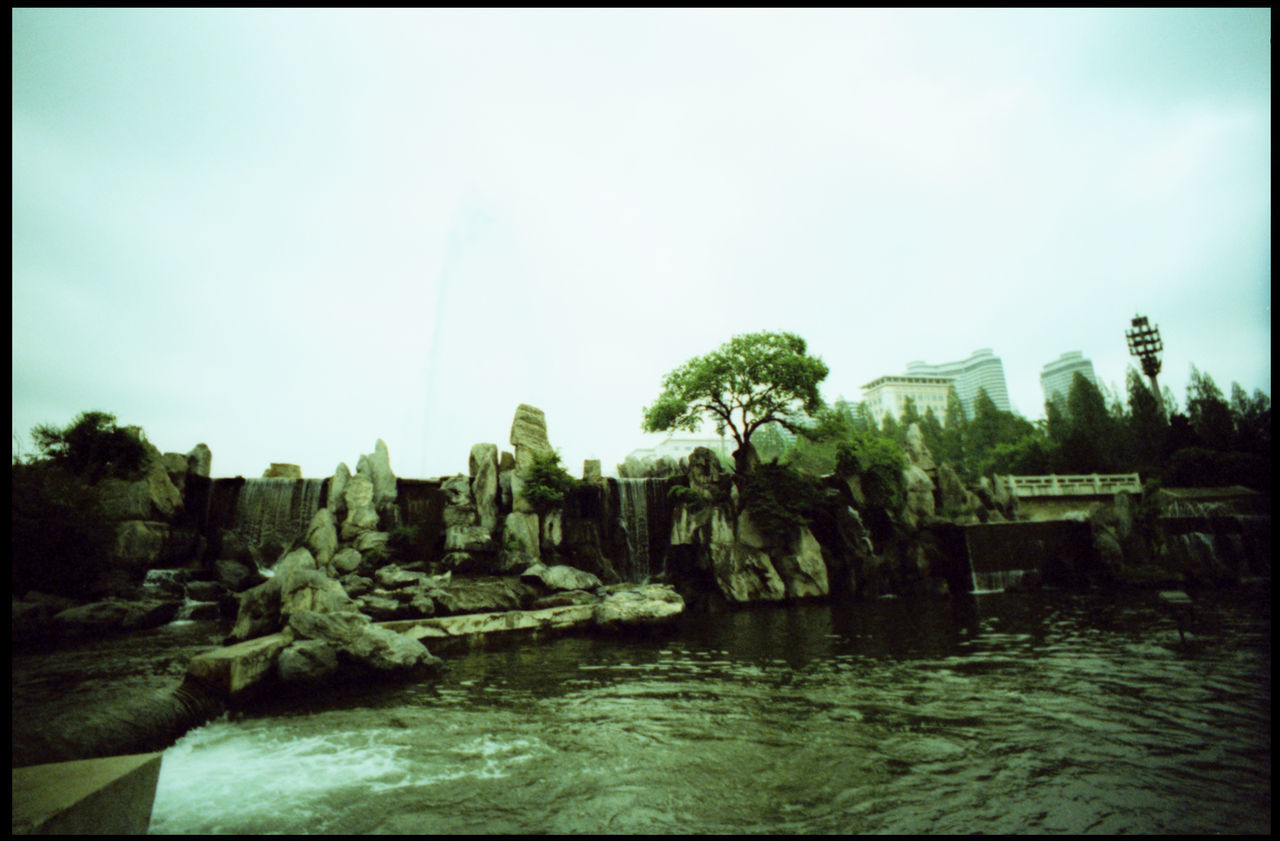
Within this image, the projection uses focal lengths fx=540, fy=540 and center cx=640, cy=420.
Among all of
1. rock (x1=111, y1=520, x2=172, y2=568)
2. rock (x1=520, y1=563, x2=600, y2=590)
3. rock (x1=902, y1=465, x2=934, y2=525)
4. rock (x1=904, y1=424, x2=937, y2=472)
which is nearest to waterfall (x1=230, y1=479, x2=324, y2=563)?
rock (x1=111, y1=520, x2=172, y2=568)

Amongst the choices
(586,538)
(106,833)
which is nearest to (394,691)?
(106,833)

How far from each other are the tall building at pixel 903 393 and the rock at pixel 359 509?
17176 cm

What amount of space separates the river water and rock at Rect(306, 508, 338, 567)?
1523 centimetres

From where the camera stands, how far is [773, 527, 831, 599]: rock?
2947 centimetres

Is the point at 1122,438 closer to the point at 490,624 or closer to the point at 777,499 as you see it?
the point at 777,499

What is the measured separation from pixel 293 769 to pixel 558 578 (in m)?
15.6

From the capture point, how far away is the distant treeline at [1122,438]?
1574 inches

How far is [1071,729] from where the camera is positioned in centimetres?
777

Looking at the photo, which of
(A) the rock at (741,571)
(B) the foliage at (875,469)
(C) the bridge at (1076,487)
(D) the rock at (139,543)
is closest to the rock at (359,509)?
(D) the rock at (139,543)

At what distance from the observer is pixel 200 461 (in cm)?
2906

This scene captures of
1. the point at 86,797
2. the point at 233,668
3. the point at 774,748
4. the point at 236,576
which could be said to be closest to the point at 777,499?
the point at 774,748

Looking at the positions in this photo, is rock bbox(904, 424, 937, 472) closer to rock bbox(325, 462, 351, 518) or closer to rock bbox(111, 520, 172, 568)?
rock bbox(325, 462, 351, 518)

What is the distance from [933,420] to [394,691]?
110748 mm

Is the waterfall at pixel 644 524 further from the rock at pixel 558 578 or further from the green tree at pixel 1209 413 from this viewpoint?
the green tree at pixel 1209 413
